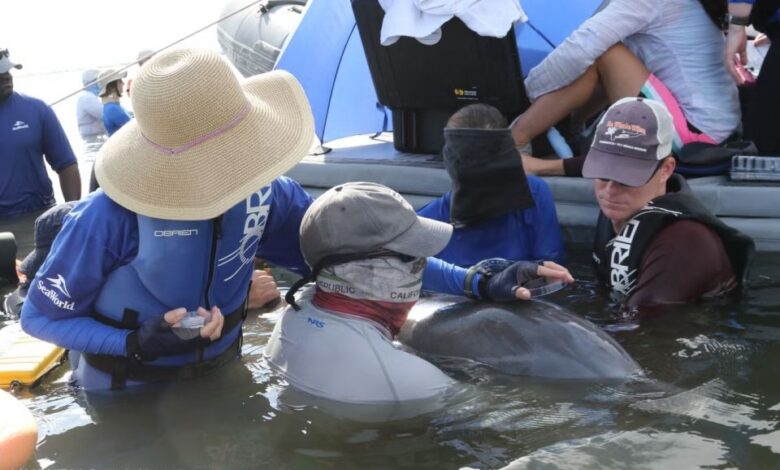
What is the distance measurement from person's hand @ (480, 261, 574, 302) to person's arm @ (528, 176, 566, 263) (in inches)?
34.3

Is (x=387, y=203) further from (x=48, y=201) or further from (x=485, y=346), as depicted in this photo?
(x=48, y=201)

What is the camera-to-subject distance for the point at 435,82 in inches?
227

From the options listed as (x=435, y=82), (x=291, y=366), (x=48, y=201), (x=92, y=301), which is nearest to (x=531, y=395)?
(x=291, y=366)

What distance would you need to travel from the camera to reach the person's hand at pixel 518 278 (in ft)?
10.8

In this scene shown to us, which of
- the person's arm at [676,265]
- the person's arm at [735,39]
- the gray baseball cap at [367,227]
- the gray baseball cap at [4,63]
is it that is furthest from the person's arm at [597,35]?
the gray baseball cap at [4,63]

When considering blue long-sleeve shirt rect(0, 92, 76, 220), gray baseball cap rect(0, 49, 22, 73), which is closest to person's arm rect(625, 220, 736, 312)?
blue long-sleeve shirt rect(0, 92, 76, 220)

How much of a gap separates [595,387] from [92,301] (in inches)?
66.4

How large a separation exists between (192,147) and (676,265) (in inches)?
81.4

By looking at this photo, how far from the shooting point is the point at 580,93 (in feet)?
17.2

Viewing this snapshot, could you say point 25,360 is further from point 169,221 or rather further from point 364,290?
point 364,290

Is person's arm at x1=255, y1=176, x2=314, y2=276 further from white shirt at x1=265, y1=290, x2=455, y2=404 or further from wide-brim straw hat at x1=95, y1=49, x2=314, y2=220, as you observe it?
wide-brim straw hat at x1=95, y1=49, x2=314, y2=220

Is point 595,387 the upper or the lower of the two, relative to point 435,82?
lower

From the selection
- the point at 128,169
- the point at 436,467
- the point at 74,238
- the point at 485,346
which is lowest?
the point at 436,467

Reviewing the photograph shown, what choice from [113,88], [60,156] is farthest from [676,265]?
[113,88]
